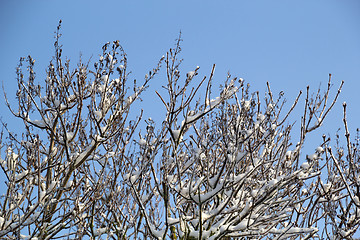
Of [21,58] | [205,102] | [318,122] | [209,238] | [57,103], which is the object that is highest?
[21,58]

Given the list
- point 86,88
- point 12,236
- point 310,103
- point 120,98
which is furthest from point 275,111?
point 12,236

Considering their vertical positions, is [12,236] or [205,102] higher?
[205,102]

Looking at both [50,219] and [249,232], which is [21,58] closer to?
[50,219]

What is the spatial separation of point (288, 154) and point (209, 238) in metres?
1.74

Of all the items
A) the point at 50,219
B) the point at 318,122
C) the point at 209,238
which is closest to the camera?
the point at 209,238

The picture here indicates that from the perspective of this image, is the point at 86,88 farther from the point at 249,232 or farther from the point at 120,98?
the point at 249,232

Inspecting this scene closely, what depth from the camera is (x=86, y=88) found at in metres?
6.59

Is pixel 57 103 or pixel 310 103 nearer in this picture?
pixel 310 103

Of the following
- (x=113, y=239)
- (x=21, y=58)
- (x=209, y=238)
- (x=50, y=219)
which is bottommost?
(x=209, y=238)

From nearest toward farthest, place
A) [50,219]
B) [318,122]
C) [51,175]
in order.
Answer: [318,122]
[50,219]
[51,175]

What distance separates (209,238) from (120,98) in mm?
2973

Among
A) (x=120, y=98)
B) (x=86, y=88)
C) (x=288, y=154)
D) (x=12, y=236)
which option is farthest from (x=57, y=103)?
(x=288, y=154)

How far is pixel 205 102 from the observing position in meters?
5.54

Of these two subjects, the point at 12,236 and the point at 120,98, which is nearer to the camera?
A: the point at 12,236
